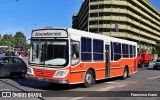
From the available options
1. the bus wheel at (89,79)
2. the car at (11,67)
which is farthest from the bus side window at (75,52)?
the car at (11,67)

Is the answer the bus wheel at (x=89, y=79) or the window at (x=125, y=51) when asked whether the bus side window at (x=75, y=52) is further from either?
the window at (x=125, y=51)

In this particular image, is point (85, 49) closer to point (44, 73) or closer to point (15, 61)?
point (44, 73)

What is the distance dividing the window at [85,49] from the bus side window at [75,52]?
439mm

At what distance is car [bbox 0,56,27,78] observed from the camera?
1841 centimetres

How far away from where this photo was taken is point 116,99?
11.2 m

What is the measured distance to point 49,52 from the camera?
1384 centimetres

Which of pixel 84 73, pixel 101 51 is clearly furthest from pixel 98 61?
pixel 84 73

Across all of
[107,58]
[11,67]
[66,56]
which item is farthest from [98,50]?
[11,67]

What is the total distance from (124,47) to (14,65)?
6.86 metres

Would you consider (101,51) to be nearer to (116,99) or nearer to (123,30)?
(116,99)

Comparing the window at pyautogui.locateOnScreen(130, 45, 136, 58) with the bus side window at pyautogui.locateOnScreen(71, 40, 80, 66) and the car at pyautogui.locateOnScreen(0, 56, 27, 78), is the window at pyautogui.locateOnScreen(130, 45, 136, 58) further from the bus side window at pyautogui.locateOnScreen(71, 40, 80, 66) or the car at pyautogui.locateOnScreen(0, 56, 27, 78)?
the bus side window at pyautogui.locateOnScreen(71, 40, 80, 66)

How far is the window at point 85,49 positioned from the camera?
1462 cm

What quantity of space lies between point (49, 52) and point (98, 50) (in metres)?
3.29

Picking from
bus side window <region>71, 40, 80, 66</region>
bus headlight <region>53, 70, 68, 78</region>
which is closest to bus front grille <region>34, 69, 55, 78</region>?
bus headlight <region>53, 70, 68, 78</region>
